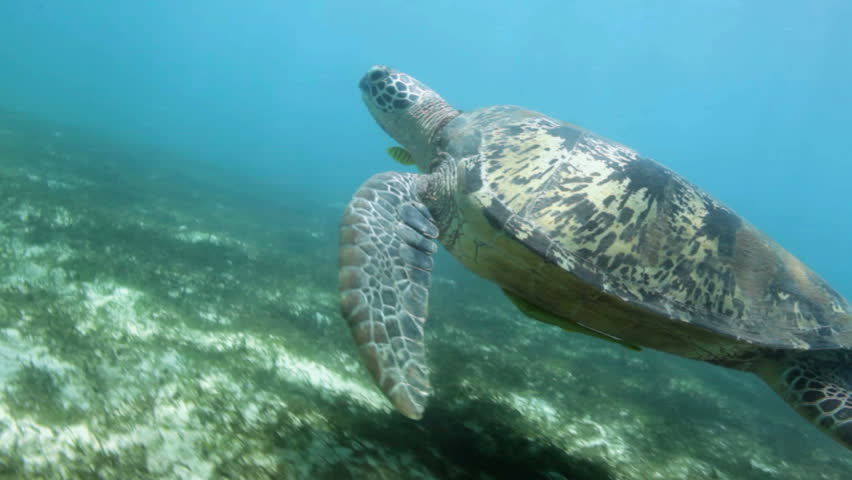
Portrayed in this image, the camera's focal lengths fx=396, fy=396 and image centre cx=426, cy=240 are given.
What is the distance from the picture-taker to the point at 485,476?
2168 millimetres

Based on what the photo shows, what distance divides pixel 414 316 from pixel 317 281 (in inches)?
138

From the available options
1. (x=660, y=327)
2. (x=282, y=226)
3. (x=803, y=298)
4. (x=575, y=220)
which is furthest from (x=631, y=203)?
(x=282, y=226)

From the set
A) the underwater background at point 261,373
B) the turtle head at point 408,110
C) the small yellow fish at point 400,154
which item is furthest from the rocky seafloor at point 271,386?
the turtle head at point 408,110

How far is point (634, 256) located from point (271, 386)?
8.23ft

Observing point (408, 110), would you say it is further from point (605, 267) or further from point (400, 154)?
point (605, 267)

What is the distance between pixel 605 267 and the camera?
2.59m

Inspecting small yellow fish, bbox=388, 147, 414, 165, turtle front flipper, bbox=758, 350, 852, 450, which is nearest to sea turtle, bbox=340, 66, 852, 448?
turtle front flipper, bbox=758, 350, 852, 450

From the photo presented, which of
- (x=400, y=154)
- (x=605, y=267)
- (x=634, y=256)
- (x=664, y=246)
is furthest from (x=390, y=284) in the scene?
(x=400, y=154)

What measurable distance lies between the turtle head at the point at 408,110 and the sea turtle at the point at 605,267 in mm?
1260

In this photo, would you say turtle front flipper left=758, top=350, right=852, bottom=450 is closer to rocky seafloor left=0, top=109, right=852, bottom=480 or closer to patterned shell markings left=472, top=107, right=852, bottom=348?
patterned shell markings left=472, top=107, right=852, bottom=348

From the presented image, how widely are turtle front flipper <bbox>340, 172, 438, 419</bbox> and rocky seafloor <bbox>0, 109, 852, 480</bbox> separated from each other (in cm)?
47

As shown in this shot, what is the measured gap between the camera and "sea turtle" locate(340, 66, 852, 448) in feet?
8.08

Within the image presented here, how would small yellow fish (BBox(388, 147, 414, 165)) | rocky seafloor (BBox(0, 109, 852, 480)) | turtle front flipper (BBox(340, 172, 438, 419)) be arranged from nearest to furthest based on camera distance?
rocky seafloor (BBox(0, 109, 852, 480)) → turtle front flipper (BBox(340, 172, 438, 419)) → small yellow fish (BBox(388, 147, 414, 165))

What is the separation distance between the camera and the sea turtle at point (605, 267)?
246 centimetres
